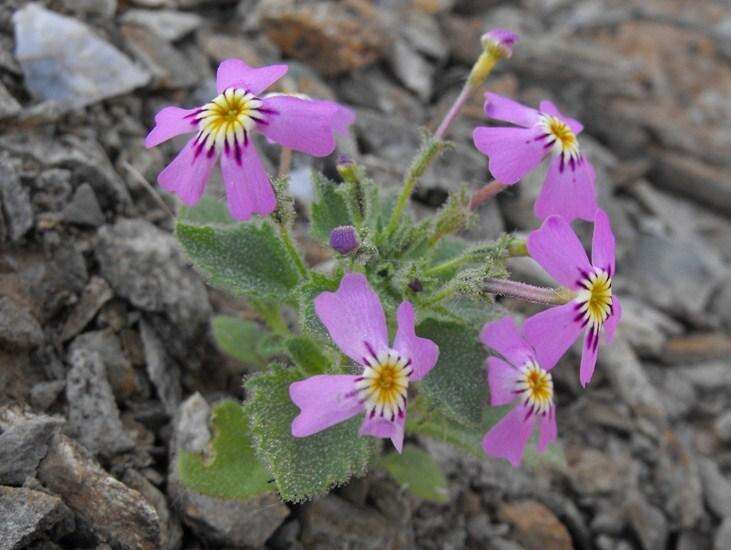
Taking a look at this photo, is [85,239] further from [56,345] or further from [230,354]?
[230,354]

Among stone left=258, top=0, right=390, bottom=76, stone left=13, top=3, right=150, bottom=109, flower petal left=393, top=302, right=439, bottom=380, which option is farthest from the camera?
stone left=258, top=0, right=390, bottom=76

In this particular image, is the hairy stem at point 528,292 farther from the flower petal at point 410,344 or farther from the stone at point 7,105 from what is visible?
the stone at point 7,105

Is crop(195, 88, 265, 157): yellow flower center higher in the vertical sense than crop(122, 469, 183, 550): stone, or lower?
higher

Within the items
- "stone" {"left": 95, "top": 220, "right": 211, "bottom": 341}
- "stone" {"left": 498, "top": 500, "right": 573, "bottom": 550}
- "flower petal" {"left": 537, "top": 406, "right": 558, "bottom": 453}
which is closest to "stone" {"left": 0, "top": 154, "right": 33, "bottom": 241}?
"stone" {"left": 95, "top": 220, "right": 211, "bottom": 341}

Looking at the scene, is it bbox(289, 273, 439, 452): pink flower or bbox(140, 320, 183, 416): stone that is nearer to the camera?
bbox(289, 273, 439, 452): pink flower

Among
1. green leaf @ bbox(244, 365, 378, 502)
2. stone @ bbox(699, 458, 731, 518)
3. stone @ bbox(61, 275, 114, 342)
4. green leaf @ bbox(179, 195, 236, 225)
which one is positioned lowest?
stone @ bbox(699, 458, 731, 518)

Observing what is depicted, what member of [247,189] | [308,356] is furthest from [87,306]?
[247,189]

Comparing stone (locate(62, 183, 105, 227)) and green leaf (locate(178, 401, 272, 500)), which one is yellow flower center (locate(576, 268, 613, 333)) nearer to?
green leaf (locate(178, 401, 272, 500))
